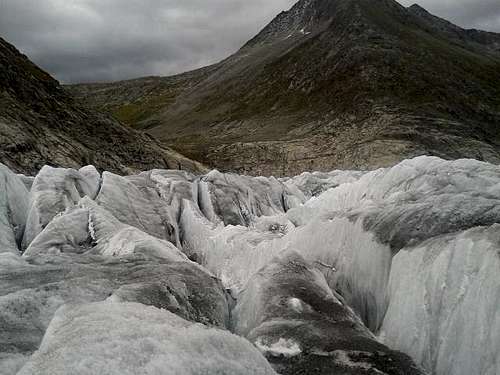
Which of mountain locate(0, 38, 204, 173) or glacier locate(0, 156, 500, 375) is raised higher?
mountain locate(0, 38, 204, 173)

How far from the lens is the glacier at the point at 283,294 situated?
600 cm

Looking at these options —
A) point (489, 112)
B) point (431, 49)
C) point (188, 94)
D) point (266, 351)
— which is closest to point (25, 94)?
point (266, 351)

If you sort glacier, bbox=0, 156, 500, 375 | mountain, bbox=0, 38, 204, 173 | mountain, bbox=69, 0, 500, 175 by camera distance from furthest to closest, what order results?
mountain, bbox=69, 0, 500, 175, mountain, bbox=0, 38, 204, 173, glacier, bbox=0, 156, 500, 375

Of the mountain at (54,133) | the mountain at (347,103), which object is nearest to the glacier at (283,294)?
the mountain at (54,133)

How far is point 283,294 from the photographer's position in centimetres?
975

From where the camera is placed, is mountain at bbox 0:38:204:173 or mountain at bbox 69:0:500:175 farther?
mountain at bbox 69:0:500:175

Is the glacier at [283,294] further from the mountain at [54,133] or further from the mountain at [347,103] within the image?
the mountain at [347,103]

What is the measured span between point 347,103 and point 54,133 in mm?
73296

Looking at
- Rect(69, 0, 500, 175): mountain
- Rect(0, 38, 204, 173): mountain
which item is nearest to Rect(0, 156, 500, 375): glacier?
Rect(0, 38, 204, 173): mountain

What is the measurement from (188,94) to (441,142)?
113m

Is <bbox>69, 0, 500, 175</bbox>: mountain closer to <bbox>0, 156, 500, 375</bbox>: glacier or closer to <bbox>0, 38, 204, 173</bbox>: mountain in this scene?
<bbox>0, 38, 204, 173</bbox>: mountain

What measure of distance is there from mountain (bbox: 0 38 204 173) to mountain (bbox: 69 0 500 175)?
3243 centimetres

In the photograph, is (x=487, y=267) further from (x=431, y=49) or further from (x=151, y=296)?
(x=431, y=49)

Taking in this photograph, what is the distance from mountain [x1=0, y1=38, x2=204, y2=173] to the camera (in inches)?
1451
